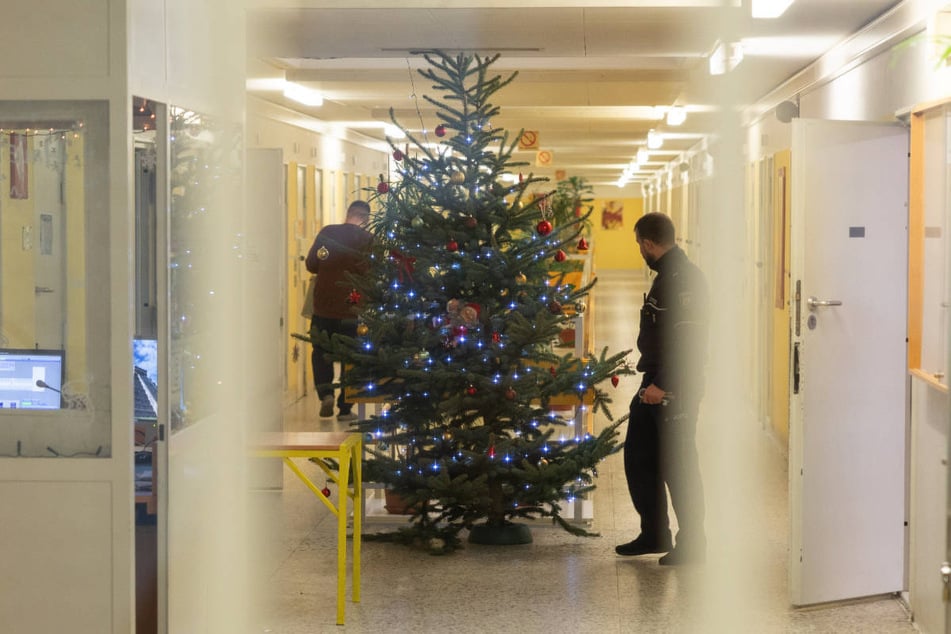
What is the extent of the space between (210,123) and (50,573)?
171cm

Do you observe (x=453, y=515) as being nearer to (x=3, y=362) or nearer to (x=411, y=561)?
(x=411, y=561)

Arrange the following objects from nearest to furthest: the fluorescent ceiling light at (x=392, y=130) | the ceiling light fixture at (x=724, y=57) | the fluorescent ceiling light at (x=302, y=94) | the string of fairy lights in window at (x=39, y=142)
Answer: the ceiling light fixture at (x=724, y=57), the string of fairy lights in window at (x=39, y=142), the fluorescent ceiling light at (x=302, y=94), the fluorescent ceiling light at (x=392, y=130)

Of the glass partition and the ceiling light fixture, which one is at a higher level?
the ceiling light fixture

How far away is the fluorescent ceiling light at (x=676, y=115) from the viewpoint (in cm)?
1358

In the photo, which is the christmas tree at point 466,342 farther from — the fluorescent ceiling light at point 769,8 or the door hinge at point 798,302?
the fluorescent ceiling light at point 769,8

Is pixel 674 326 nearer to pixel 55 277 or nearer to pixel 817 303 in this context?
pixel 817 303

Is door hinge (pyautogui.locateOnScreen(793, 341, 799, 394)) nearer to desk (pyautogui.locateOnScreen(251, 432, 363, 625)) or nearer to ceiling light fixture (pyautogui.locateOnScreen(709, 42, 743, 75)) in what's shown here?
desk (pyautogui.locateOnScreen(251, 432, 363, 625))

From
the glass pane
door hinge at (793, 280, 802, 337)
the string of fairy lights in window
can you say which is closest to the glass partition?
the string of fairy lights in window

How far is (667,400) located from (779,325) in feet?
15.2

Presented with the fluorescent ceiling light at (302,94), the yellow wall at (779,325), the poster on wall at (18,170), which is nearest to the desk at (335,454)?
the poster on wall at (18,170)

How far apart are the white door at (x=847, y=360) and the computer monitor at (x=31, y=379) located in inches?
111

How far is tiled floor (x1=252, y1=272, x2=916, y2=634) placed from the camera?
493cm

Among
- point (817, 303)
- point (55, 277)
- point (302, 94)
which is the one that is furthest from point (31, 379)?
point (302, 94)

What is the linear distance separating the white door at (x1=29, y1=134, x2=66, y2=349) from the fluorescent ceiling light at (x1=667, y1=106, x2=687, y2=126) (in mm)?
10273
